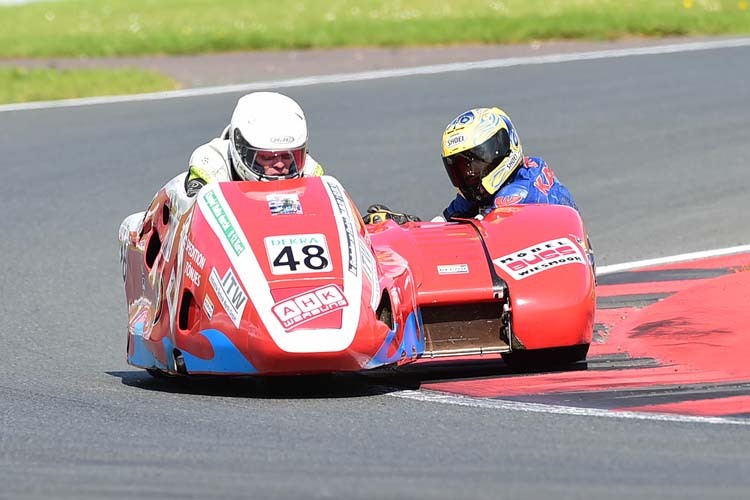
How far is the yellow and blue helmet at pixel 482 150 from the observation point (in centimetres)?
793

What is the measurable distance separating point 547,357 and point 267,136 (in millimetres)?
1737

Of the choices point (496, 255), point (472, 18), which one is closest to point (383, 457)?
point (496, 255)

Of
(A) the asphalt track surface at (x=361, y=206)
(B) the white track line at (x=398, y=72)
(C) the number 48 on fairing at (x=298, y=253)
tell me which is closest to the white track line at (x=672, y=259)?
(A) the asphalt track surface at (x=361, y=206)

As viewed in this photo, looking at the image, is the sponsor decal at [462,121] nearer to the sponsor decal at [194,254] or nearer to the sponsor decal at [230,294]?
the sponsor decal at [194,254]

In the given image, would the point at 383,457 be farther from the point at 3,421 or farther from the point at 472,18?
the point at 472,18

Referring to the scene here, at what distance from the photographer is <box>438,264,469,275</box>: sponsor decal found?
7.09 meters

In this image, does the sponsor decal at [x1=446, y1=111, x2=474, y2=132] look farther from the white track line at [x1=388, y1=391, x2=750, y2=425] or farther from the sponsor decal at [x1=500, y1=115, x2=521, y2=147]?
the white track line at [x1=388, y1=391, x2=750, y2=425]

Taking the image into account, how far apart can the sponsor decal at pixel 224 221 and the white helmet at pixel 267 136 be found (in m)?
0.39

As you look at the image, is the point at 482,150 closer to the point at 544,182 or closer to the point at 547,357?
the point at 544,182

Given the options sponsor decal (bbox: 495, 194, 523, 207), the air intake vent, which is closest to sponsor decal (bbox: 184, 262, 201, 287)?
the air intake vent

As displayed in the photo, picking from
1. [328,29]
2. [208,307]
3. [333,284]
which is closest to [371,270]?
[333,284]

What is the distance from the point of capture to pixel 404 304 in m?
6.76

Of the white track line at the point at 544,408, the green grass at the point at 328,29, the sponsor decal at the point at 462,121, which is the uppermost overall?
the green grass at the point at 328,29

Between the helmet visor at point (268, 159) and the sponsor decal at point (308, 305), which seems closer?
the sponsor decal at point (308, 305)
